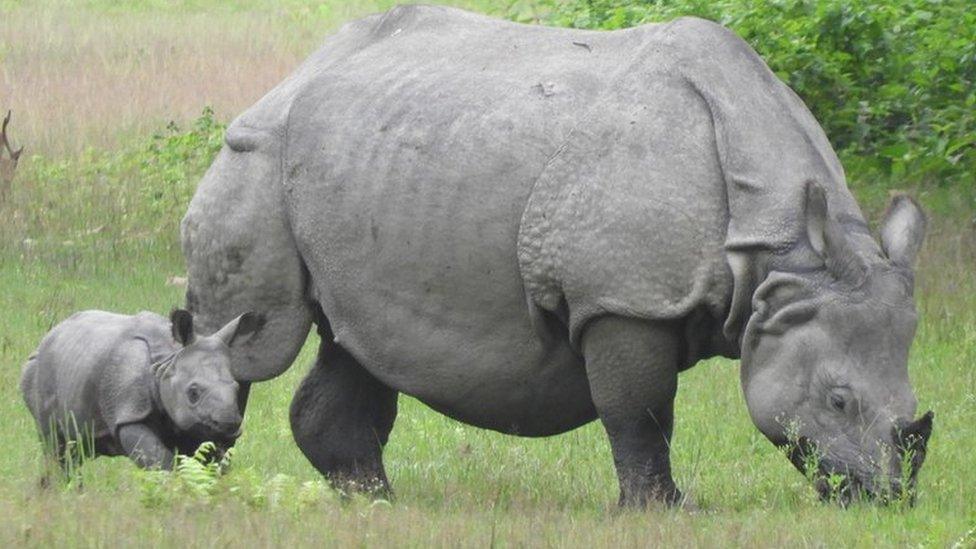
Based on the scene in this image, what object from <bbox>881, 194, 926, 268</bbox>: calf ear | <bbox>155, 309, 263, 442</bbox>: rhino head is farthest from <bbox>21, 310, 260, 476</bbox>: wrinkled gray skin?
<bbox>881, 194, 926, 268</bbox>: calf ear

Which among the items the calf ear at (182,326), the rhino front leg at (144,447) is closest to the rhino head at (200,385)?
the calf ear at (182,326)

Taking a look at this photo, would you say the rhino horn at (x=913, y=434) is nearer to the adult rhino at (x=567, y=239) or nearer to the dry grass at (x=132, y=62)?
the adult rhino at (x=567, y=239)

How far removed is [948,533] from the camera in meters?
7.36

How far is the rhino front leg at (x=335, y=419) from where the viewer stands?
9641 millimetres

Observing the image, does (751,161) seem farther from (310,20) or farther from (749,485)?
(310,20)

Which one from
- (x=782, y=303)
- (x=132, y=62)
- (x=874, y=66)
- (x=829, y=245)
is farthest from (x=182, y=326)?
(x=132, y=62)

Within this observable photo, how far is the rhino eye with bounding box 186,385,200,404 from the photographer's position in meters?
8.63

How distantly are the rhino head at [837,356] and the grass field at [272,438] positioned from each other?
19cm

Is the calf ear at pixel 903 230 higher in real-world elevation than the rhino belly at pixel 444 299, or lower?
higher

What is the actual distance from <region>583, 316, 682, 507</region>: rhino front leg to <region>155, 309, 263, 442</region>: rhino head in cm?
144

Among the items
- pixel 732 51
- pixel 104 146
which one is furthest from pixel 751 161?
pixel 104 146

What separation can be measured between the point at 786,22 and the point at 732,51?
6.78 metres

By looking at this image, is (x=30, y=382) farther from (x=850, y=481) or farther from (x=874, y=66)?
(x=874, y=66)

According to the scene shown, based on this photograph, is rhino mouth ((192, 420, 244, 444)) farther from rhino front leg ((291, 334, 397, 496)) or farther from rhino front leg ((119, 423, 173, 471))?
rhino front leg ((291, 334, 397, 496))
